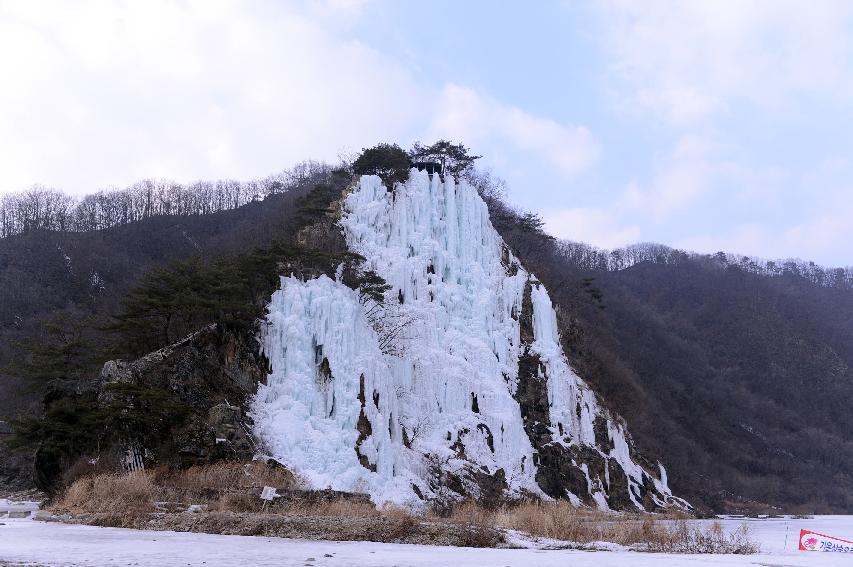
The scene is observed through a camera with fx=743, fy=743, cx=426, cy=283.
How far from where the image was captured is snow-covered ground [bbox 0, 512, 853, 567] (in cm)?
959

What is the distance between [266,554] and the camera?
10500 mm

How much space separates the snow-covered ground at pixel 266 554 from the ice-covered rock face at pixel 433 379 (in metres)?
13.0

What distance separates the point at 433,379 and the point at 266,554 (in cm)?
2621

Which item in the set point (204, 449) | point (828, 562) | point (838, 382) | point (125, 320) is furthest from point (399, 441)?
point (838, 382)

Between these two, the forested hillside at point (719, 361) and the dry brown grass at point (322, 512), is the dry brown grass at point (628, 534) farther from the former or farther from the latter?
the forested hillside at point (719, 361)

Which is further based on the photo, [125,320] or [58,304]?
[58,304]

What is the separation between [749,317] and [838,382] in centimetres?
1372

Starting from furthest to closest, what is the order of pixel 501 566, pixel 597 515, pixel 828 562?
pixel 597 515 → pixel 828 562 → pixel 501 566

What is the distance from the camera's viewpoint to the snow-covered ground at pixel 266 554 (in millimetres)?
9594

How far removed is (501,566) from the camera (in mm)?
9516

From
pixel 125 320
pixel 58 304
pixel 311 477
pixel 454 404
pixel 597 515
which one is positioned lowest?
pixel 597 515

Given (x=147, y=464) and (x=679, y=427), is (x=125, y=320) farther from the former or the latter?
(x=679, y=427)

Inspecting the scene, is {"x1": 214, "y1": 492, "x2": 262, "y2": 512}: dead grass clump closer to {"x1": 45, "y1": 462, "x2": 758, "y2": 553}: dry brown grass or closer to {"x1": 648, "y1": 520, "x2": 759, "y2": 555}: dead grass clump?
{"x1": 45, "y1": 462, "x2": 758, "y2": 553}: dry brown grass

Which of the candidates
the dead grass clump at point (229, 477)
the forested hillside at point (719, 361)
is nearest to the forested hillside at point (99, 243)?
the dead grass clump at point (229, 477)
